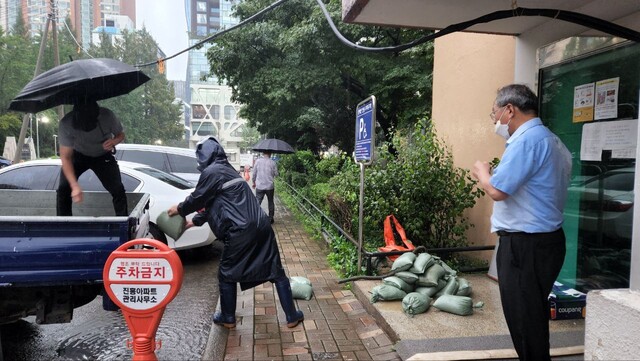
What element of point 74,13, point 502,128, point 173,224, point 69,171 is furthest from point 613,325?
point 74,13

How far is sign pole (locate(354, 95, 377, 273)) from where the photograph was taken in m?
4.84

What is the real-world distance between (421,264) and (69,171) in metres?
3.58

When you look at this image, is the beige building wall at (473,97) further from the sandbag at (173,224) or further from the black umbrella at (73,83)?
the black umbrella at (73,83)

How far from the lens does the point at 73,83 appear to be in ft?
12.5

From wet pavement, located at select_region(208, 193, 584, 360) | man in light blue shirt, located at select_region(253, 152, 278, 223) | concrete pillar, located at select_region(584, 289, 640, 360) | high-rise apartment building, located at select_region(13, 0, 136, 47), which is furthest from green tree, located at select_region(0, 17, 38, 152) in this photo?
concrete pillar, located at select_region(584, 289, 640, 360)

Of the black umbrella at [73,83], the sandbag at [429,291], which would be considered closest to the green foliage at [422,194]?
the sandbag at [429,291]

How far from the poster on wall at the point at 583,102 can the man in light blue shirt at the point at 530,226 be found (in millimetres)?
1848

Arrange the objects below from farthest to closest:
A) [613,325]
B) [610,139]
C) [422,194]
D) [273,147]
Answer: [273,147], [422,194], [610,139], [613,325]

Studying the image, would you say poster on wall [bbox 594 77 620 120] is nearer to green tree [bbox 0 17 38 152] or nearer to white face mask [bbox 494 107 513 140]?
white face mask [bbox 494 107 513 140]

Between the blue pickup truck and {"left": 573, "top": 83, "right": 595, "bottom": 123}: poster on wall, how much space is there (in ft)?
13.5

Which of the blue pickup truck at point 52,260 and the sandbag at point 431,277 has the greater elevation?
the blue pickup truck at point 52,260

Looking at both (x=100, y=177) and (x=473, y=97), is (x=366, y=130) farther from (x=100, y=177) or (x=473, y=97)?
(x=100, y=177)

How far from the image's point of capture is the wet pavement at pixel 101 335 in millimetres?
3555

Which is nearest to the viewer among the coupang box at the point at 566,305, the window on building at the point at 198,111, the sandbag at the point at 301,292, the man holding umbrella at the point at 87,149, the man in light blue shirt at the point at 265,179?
the coupang box at the point at 566,305
